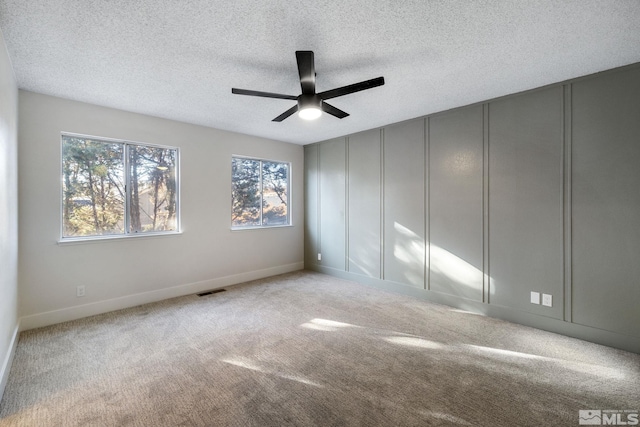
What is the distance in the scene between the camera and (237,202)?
16.0 ft

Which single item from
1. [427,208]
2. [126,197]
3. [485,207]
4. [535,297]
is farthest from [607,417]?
[126,197]

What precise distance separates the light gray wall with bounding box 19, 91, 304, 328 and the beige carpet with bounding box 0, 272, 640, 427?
17.6 inches

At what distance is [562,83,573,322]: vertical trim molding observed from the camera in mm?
2828

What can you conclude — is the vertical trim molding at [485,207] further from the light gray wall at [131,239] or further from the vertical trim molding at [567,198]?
the light gray wall at [131,239]

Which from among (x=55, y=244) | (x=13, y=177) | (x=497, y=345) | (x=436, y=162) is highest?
(x=436, y=162)

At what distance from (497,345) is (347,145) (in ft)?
11.7

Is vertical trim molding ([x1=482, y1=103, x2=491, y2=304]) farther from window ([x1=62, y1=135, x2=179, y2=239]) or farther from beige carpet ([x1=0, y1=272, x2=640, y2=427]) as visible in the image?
window ([x1=62, y1=135, x2=179, y2=239])

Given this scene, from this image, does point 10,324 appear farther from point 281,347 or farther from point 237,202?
point 237,202

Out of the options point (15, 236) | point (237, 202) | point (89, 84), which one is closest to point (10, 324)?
point (15, 236)

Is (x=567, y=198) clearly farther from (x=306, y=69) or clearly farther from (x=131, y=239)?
(x=131, y=239)

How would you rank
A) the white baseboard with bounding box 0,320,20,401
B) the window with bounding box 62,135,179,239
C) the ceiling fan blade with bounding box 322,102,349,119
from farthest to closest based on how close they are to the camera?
1. the window with bounding box 62,135,179,239
2. the ceiling fan blade with bounding box 322,102,349,119
3. the white baseboard with bounding box 0,320,20,401

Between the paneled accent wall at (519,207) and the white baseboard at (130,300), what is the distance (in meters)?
1.97

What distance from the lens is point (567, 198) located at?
2846 mm

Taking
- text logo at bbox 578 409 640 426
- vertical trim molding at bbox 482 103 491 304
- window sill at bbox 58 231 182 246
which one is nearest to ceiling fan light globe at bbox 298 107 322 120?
vertical trim molding at bbox 482 103 491 304
